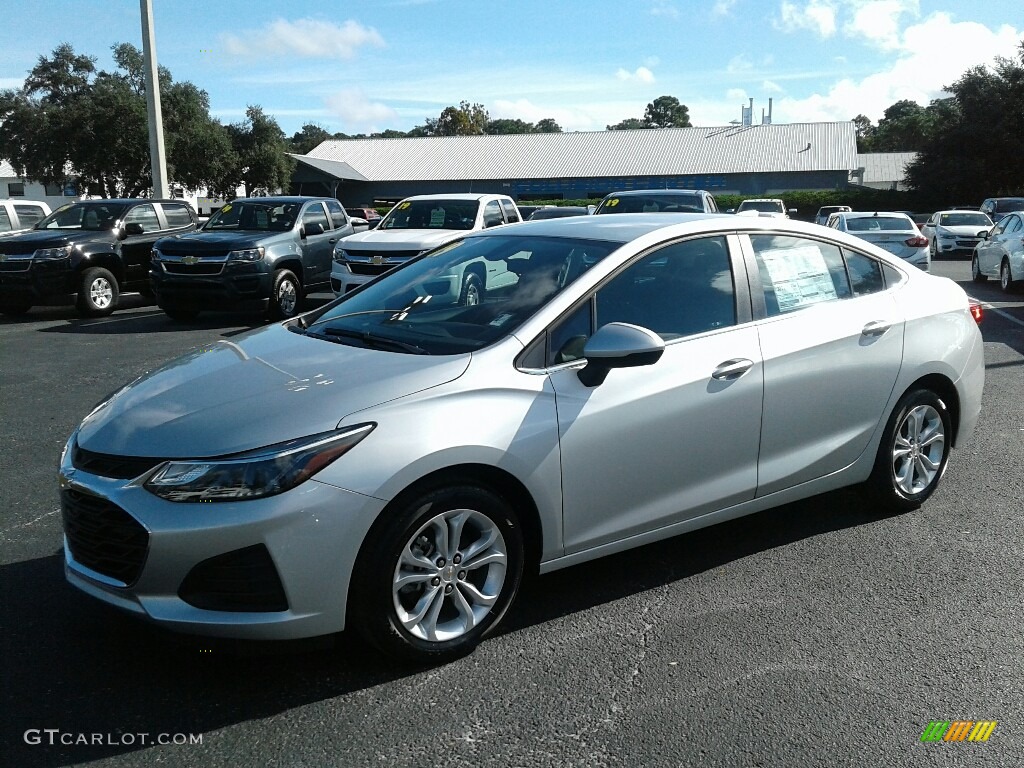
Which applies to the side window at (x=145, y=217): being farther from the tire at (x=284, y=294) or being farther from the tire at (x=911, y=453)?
the tire at (x=911, y=453)

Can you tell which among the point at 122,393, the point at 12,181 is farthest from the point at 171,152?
the point at 122,393

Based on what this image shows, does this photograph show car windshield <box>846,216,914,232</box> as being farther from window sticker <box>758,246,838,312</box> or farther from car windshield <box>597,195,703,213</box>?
window sticker <box>758,246,838,312</box>

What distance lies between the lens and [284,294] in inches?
535

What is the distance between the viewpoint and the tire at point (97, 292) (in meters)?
14.0

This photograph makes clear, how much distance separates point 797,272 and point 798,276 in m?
0.02

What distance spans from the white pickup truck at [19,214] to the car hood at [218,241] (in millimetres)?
4333

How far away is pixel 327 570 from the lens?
3238 mm

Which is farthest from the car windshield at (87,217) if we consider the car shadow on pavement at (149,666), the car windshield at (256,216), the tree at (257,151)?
the tree at (257,151)

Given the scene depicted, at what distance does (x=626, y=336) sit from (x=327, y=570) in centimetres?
144

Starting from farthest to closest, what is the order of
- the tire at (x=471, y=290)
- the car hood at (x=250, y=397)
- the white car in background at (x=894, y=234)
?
the white car in background at (x=894, y=234), the tire at (x=471, y=290), the car hood at (x=250, y=397)

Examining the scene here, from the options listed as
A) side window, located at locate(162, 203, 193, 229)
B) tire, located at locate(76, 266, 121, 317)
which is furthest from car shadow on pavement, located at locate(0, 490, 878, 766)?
side window, located at locate(162, 203, 193, 229)

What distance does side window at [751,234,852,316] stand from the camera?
15.1ft

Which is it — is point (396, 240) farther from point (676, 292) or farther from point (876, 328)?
point (676, 292)

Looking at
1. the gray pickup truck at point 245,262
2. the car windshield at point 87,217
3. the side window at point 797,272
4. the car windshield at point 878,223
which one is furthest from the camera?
the car windshield at point 878,223
